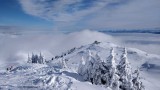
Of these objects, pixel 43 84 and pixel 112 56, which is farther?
pixel 112 56

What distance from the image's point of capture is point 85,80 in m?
57.5

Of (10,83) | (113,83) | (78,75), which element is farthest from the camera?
(78,75)

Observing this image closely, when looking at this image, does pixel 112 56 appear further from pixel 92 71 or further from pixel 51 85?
pixel 51 85

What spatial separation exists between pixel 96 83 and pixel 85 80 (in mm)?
2803

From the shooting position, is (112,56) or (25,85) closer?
(25,85)

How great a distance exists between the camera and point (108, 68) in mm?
57250

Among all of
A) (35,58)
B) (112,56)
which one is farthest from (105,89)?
(35,58)

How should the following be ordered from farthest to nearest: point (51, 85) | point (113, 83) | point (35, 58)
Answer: point (35, 58)
point (113, 83)
point (51, 85)

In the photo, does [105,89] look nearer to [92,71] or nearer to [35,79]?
[92,71]

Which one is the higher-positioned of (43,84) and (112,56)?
A: (112,56)

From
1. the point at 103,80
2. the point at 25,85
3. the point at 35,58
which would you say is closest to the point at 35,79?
the point at 25,85

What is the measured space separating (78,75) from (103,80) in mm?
7012

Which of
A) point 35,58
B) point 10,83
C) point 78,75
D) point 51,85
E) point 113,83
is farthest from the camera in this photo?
point 35,58

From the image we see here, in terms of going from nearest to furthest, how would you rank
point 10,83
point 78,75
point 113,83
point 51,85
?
1. point 51,85
2. point 10,83
3. point 113,83
4. point 78,75
